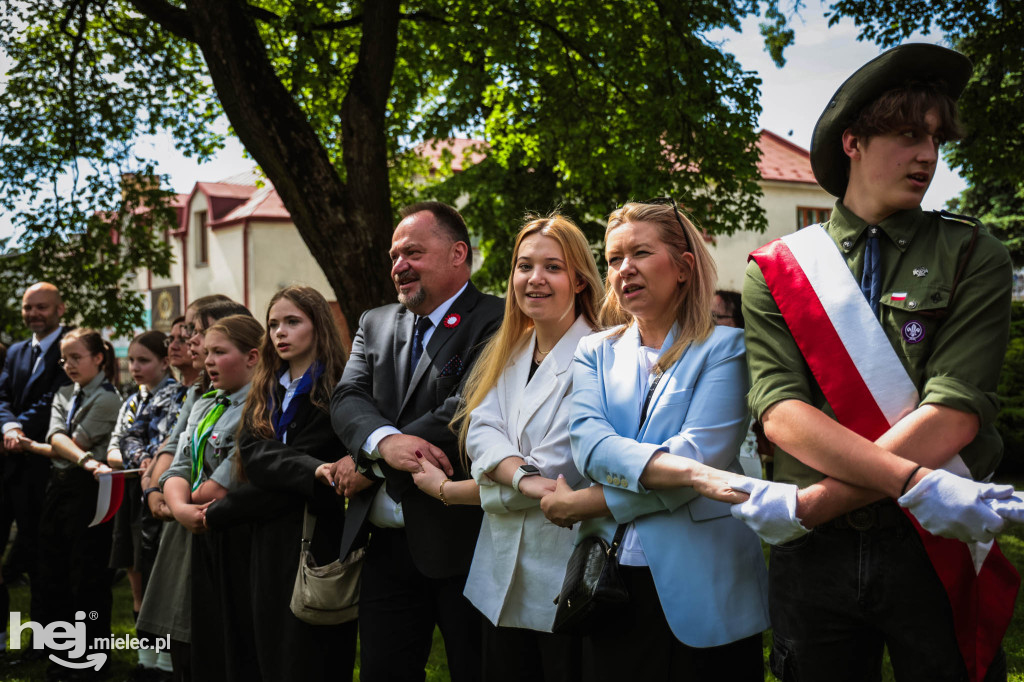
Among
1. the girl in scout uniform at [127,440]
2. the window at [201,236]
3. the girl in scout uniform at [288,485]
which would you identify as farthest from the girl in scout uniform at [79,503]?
the window at [201,236]

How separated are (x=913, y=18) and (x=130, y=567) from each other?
9246 millimetres

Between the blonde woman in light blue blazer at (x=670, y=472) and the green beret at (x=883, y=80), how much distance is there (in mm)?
556

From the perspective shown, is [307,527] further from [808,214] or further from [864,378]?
[808,214]

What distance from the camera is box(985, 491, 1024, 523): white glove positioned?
1930mm

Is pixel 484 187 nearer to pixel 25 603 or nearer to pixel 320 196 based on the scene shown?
pixel 320 196

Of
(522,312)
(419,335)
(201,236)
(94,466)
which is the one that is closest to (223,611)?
(419,335)

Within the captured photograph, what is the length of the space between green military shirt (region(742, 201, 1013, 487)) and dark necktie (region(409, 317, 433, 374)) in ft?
5.84

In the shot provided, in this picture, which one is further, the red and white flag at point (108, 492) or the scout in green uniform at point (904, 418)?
the red and white flag at point (108, 492)

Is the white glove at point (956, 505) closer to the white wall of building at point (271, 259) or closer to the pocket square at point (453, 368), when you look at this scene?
the pocket square at point (453, 368)

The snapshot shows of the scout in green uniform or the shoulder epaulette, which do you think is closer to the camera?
the scout in green uniform

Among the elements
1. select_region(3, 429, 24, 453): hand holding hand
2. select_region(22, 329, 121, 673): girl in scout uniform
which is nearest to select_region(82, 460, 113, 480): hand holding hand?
select_region(22, 329, 121, 673): girl in scout uniform

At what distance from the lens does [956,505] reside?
1976mm

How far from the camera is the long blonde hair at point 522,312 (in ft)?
11.1

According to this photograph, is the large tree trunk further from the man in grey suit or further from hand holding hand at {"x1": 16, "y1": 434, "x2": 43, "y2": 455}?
the man in grey suit
